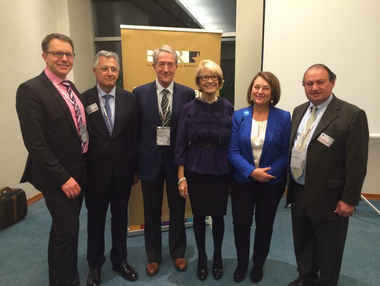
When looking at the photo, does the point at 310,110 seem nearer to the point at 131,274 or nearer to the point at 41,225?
the point at 131,274

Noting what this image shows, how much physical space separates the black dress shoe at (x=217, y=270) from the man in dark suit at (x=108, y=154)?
63cm

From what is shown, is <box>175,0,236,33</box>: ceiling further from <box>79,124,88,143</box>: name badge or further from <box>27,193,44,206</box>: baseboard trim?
<box>27,193,44,206</box>: baseboard trim

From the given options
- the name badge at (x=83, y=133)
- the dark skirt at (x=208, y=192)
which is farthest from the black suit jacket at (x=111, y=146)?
the dark skirt at (x=208, y=192)

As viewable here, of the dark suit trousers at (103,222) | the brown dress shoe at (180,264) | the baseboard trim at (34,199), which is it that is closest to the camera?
the dark suit trousers at (103,222)

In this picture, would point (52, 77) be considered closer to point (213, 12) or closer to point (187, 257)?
point (187, 257)

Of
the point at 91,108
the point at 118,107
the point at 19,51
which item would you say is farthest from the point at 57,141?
the point at 19,51

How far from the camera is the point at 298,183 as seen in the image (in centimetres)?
173

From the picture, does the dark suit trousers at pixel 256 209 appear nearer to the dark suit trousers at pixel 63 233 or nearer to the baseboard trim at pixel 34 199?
the dark suit trousers at pixel 63 233

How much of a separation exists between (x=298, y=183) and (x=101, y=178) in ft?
4.44

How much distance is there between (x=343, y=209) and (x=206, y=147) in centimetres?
90

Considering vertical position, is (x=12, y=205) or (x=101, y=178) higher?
(x=101, y=178)

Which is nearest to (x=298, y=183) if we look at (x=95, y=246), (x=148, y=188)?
(x=148, y=188)

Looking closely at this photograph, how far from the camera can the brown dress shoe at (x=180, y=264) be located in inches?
85.5

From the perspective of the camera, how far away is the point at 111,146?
6.09 feet
